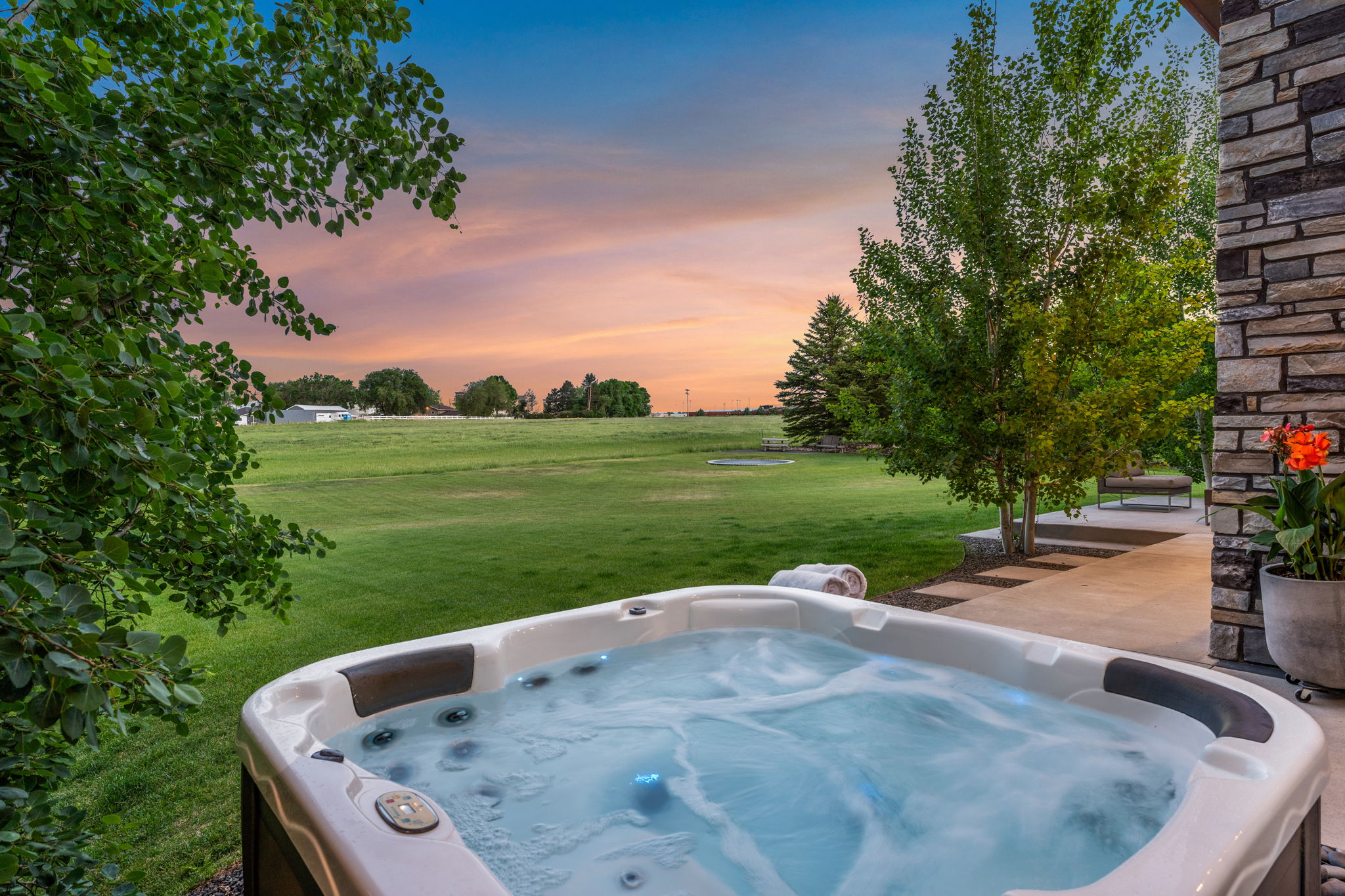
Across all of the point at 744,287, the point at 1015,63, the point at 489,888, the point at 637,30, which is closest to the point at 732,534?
the point at 1015,63

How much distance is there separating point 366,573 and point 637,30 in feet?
19.6

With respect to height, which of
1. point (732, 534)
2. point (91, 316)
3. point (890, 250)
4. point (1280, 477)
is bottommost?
point (732, 534)

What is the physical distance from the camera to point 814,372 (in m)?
22.3

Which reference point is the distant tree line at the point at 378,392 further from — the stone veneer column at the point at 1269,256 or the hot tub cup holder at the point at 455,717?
the stone veneer column at the point at 1269,256

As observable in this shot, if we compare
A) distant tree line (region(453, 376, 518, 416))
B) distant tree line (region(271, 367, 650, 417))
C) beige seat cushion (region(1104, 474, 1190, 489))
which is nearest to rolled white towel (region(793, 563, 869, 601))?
beige seat cushion (region(1104, 474, 1190, 489))

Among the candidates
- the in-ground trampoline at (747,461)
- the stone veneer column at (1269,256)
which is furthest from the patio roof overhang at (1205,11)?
the in-ground trampoline at (747,461)

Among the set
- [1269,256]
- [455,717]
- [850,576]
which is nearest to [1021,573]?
[850,576]

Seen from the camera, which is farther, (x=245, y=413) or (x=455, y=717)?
(x=455, y=717)

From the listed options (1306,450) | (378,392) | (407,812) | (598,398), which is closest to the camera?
(407,812)

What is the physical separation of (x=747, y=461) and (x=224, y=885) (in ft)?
55.4

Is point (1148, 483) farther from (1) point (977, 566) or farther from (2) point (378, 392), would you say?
(2) point (378, 392)

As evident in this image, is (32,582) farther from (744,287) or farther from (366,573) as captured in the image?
(744,287)

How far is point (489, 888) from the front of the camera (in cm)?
119

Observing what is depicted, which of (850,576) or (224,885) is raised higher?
(850,576)
